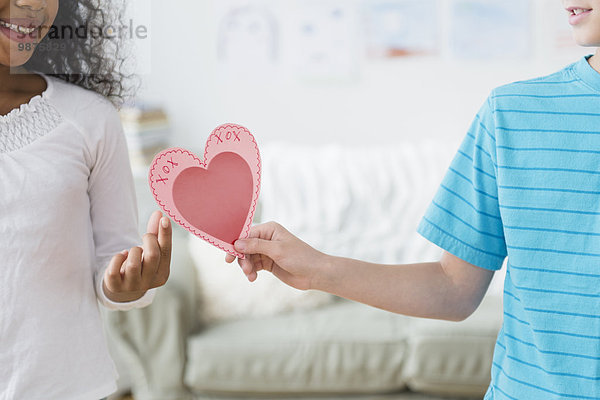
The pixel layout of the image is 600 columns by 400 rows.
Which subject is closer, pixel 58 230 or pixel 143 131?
pixel 58 230

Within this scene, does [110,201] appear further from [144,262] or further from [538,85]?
[538,85]

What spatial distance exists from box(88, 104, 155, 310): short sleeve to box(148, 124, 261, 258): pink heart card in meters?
0.15

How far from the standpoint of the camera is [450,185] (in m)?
0.93

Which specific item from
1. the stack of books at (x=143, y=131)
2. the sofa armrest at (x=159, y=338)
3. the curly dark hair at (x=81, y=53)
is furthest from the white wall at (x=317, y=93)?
the curly dark hair at (x=81, y=53)

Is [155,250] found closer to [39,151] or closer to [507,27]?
[39,151]

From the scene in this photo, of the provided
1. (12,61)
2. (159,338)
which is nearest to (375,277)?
(12,61)

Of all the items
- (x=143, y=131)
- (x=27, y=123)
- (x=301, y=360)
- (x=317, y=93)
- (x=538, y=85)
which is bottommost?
(x=301, y=360)

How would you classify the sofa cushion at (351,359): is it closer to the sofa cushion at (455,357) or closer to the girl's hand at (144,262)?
the sofa cushion at (455,357)

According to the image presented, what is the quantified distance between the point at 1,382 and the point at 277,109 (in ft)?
6.98

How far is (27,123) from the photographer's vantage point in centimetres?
92

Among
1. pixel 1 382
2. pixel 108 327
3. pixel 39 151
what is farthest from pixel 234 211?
pixel 108 327

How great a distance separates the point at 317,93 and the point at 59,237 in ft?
6.69

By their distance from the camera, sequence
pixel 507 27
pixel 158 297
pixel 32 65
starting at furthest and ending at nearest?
pixel 507 27 → pixel 158 297 → pixel 32 65

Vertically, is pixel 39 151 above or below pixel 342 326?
above
